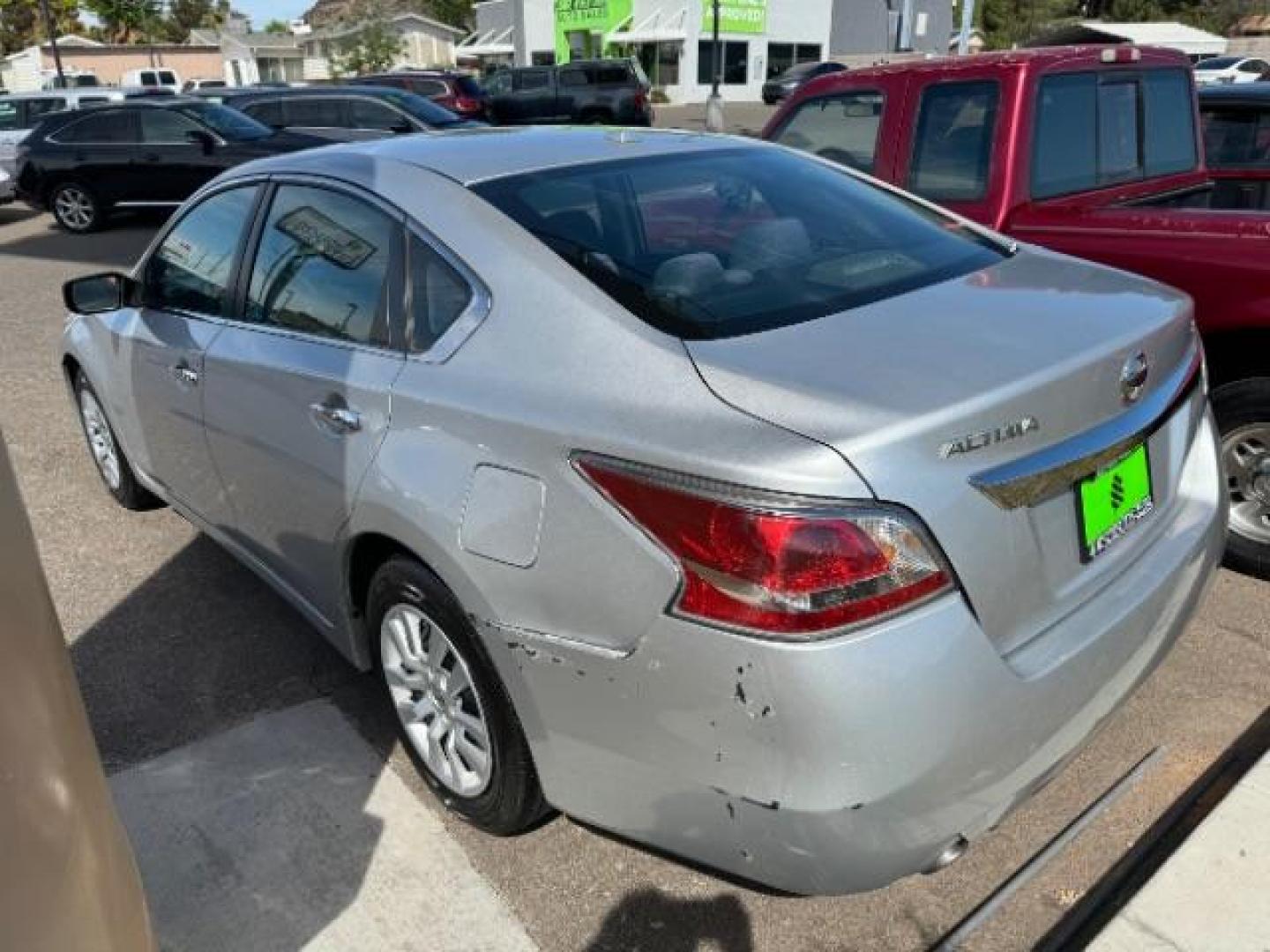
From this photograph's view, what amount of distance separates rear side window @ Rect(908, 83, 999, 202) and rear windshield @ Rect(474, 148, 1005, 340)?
1.16 metres

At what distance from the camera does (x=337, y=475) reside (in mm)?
2582

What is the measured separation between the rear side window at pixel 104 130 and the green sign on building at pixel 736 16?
34.1 meters

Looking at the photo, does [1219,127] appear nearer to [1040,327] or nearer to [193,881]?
[1040,327]

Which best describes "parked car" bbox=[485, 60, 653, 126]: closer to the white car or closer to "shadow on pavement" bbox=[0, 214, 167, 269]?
"shadow on pavement" bbox=[0, 214, 167, 269]

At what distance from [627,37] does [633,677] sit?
1839 inches

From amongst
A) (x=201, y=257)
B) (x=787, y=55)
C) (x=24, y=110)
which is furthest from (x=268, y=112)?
(x=787, y=55)

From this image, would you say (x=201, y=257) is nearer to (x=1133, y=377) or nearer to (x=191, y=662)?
(x=191, y=662)

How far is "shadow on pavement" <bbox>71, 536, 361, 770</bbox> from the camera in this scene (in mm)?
3115

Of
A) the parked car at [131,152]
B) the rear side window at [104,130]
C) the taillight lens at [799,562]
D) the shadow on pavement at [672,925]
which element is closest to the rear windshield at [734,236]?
the taillight lens at [799,562]

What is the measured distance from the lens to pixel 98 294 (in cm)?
375

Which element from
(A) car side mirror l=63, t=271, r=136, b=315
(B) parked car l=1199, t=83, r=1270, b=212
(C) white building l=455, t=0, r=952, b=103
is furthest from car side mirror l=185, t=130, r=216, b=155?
(C) white building l=455, t=0, r=952, b=103

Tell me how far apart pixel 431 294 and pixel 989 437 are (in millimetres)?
1290

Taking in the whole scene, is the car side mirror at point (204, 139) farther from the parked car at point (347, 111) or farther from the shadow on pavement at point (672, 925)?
the shadow on pavement at point (672, 925)

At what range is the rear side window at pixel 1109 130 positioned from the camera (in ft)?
13.6
